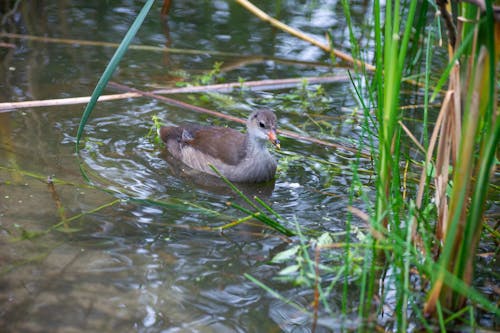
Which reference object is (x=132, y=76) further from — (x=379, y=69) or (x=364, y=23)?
(x=379, y=69)

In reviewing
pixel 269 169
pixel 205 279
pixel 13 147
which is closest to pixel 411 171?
pixel 269 169

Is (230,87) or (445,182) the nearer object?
(445,182)

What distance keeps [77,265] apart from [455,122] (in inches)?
93.0

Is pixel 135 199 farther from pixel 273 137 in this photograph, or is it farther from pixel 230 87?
pixel 230 87

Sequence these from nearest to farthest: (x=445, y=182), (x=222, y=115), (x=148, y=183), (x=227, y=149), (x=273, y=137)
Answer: (x=445, y=182), (x=148, y=183), (x=273, y=137), (x=227, y=149), (x=222, y=115)

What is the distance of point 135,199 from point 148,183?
4.20 ft

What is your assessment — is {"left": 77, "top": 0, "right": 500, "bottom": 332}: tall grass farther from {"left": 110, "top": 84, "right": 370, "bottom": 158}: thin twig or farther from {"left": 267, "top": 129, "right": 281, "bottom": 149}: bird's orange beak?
{"left": 110, "top": 84, "right": 370, "bottom": 158}: thin twig

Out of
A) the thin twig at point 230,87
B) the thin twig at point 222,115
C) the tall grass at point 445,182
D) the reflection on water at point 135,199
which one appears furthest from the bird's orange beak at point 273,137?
the tall grass at point 445,182

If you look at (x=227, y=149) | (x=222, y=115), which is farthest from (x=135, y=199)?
(x=222, y=115)

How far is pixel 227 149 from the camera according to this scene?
6359mm

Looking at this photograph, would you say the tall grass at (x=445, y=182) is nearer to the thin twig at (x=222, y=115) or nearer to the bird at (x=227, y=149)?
the bird at (x=227, y=149)

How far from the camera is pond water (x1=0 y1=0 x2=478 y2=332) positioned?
3873mm

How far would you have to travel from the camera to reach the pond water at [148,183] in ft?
12.7

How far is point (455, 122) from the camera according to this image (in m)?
3.52
